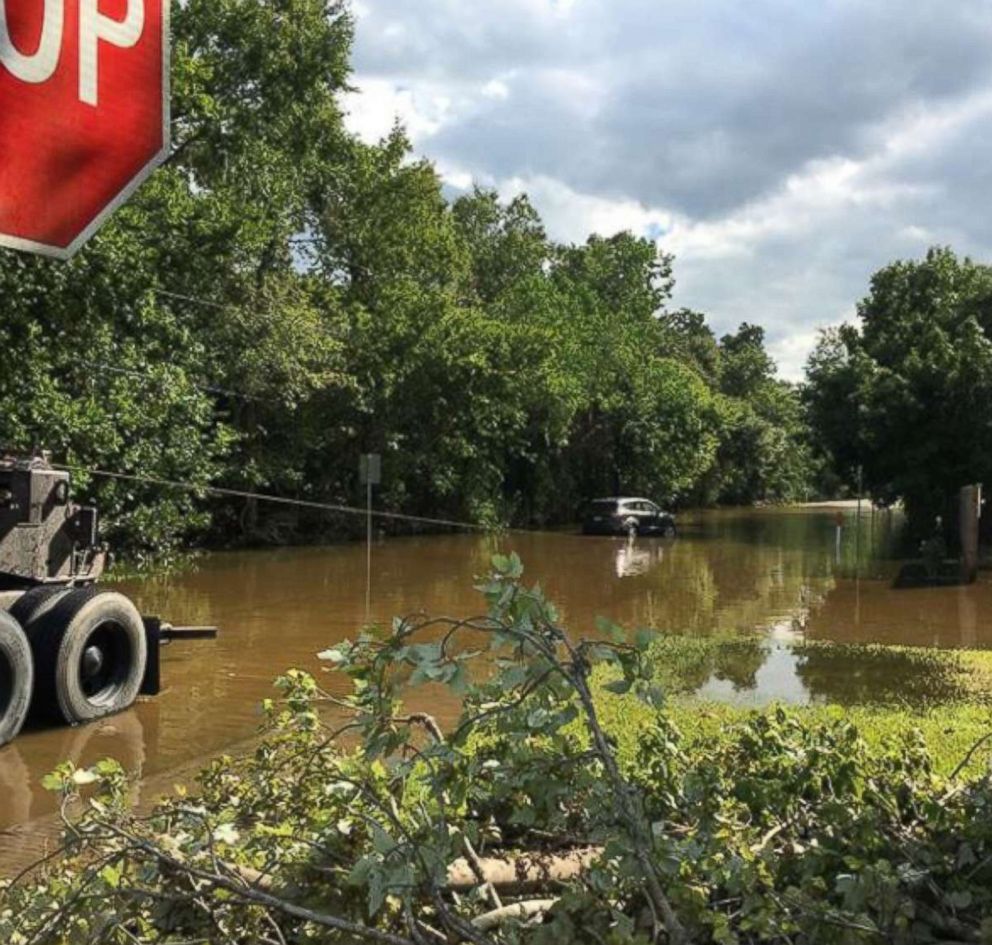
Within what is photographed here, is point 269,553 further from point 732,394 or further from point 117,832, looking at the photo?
point 732,394

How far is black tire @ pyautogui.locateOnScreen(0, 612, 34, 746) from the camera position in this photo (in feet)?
24.7

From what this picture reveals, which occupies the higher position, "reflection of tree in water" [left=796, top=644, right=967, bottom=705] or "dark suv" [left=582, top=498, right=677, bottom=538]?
"dark suv" [left=582, top=498, right=677, bottom=538]

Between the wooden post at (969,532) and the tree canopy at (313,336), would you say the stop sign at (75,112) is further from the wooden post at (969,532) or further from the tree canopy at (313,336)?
the wooden post at (969,532)

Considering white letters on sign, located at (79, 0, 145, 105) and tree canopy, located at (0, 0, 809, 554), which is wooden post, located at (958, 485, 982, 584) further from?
white letters on sign, located at (79, 0, 145, 105)

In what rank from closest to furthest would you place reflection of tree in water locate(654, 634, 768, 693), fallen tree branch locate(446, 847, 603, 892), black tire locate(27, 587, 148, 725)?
fallen tree branch locate(446, 847, 603, 892), black tire locate(27, 587, 148, 725), reflection of tree in water locate(654, 634, 768, 693)

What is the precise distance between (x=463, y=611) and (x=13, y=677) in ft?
30.0

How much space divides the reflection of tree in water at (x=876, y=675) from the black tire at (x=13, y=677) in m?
6.69

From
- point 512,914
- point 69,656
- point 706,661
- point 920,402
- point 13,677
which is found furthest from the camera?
point 920,402

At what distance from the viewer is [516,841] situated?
305 centimetres

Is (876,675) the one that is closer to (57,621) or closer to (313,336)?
(57,621)

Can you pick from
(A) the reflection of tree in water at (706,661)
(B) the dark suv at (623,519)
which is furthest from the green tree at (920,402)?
(A) the reflection of tree in water at (706,661)

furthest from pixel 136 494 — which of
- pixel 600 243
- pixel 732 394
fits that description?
pixel 732 394

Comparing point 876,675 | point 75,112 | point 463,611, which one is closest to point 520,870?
point 75,112

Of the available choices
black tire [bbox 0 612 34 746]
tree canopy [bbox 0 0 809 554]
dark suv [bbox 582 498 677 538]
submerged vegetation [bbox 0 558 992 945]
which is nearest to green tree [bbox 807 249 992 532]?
tree canopy [bbox 0 0 809 554]
